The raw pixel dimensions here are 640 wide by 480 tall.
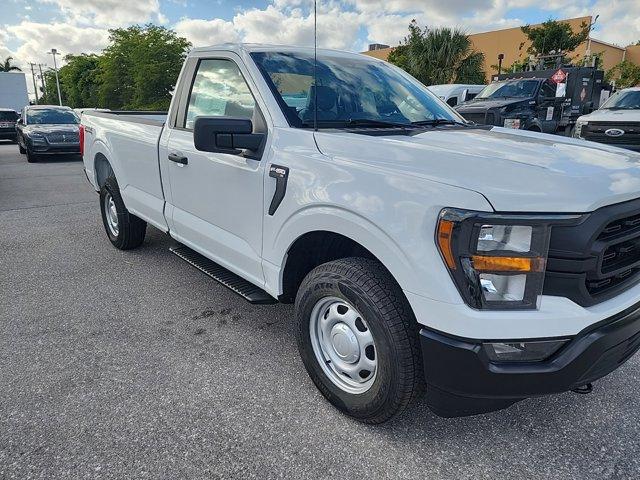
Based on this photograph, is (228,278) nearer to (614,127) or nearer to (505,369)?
(505,369)

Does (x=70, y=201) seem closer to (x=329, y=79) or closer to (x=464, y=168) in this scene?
(x=329, y=79)

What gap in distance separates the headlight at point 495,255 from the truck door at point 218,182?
1284 mm

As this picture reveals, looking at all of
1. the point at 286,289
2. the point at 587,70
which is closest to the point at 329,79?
the point at 286,289

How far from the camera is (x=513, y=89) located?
12.8m

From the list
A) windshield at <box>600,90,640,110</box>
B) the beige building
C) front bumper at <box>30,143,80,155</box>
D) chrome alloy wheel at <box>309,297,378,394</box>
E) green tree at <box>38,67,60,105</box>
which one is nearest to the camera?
chrome alloy wheel at <box>309,297,378,394</box>

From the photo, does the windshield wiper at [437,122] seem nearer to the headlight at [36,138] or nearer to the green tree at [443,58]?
the headlight at [36,138]

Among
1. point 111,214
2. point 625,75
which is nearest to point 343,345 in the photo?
point 111,214

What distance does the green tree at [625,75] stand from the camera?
34.1 m

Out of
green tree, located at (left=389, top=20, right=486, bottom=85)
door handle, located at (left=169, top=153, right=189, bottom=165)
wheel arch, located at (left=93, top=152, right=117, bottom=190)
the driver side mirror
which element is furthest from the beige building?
the driver side mirror

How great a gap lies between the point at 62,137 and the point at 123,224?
10.7 m

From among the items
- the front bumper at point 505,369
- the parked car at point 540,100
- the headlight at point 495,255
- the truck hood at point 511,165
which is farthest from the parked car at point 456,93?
the headlight at point 495,255

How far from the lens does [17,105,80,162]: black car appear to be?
13.5 metres

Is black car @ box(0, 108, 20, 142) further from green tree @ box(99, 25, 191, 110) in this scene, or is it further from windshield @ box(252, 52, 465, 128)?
windshield @ box(252, 52, 465, 128)

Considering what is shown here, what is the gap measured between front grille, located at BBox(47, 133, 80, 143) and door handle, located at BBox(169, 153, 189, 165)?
12.1 metres
